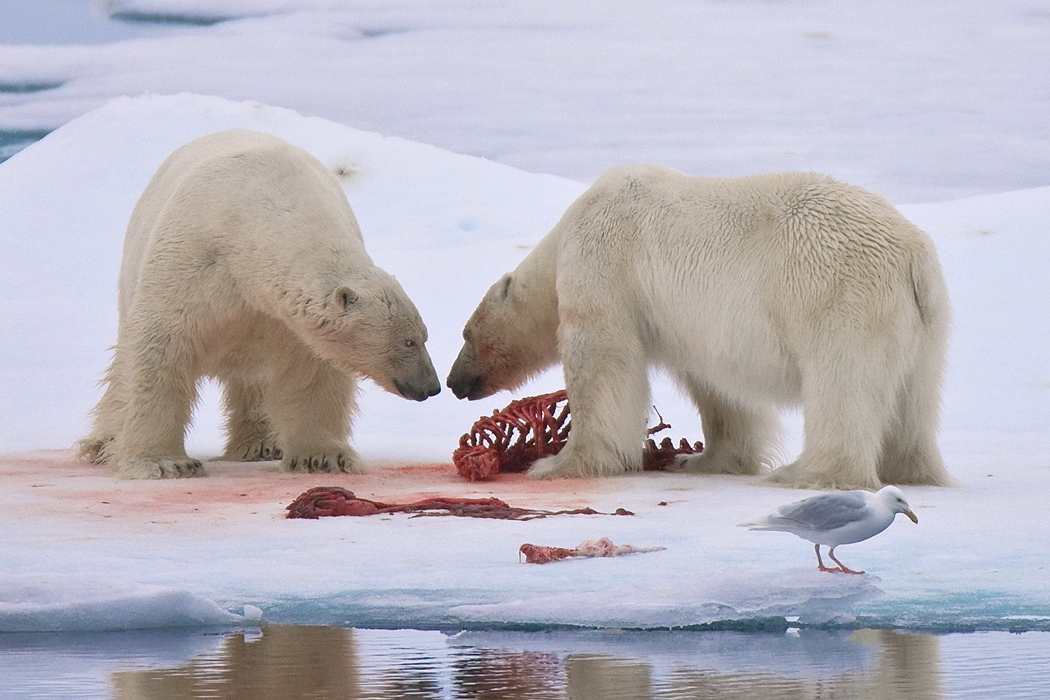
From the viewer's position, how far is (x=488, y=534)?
4.29 meters

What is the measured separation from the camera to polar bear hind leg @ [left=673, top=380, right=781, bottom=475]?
609 centimetres

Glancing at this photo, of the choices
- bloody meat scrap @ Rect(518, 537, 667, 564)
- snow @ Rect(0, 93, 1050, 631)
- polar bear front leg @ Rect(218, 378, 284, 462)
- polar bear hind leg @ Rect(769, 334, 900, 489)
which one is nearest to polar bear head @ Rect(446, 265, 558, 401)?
snow @ Rect(0, 93, 1050, 631)

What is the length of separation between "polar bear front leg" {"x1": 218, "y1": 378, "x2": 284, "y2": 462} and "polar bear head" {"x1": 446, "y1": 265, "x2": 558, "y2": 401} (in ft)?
3.29

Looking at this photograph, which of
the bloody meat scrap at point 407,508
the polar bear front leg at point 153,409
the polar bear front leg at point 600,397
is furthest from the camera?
the polar bear front leg at point 153,409

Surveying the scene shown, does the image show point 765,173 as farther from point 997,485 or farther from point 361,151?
point 361,151

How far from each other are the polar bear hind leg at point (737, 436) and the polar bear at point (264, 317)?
1193 mm

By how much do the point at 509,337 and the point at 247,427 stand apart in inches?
57.2

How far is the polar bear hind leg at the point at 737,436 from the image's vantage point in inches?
240

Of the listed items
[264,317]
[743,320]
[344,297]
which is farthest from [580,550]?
→ [264,317]

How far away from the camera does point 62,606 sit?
343cm

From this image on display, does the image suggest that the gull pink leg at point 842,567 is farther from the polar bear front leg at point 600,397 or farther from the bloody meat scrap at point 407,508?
the polar bear front leg at point 600,397

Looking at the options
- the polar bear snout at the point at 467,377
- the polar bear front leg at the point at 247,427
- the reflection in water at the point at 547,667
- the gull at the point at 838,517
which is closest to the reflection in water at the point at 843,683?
the reflection in water at the point at 547,667

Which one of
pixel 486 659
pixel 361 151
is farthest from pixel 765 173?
pixel 361 151

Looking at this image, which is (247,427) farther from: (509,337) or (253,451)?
(509,337)
